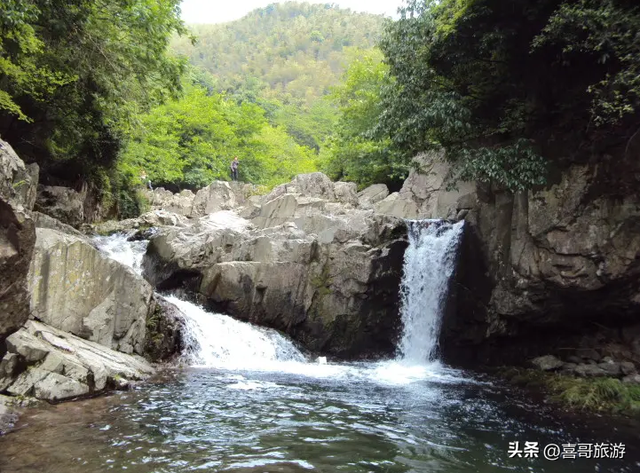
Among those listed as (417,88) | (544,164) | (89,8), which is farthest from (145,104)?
(544,164)

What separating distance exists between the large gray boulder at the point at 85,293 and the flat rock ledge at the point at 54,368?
0.58 m

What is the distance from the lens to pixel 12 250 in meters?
6.48

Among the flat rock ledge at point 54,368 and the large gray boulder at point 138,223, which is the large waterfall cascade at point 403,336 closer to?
the large gray boulder at point 138,223

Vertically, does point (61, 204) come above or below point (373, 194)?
below

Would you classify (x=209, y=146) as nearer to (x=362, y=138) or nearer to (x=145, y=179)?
(x=145, y=179)

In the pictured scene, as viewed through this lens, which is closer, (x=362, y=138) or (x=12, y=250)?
(x=12, y=250)

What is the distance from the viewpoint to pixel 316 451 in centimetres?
686

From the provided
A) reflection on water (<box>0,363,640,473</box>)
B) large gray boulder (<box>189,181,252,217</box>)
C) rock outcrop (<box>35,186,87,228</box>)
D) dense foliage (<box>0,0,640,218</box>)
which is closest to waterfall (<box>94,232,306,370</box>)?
reflection on water (<box>0,363,640,473</box>)

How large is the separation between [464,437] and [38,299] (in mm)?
9649

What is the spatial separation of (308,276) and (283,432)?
33.4 feet

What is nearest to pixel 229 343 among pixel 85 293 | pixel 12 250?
pixel 85 293

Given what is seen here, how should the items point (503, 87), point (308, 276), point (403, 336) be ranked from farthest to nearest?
point (308, 276) → point (403, 336) → point (503, 87)

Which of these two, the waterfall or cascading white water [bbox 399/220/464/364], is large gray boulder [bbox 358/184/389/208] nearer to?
cascading white water [bbox 399/220/464/364]

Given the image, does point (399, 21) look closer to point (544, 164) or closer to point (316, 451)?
point (544, 164)
